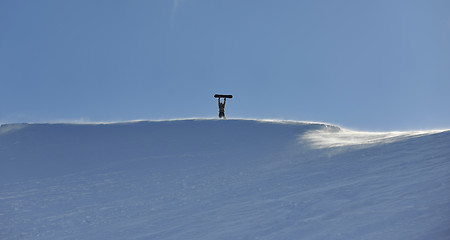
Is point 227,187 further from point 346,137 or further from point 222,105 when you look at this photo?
point 222,105

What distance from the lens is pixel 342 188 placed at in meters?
8.81

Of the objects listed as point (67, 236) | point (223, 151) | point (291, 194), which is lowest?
point (67, 236)

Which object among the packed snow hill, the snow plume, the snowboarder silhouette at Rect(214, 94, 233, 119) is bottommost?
the packed snow hill

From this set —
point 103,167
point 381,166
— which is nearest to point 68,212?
point 103,167

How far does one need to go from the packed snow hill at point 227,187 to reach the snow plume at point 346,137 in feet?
0.28

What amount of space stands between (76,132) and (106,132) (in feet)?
4.37

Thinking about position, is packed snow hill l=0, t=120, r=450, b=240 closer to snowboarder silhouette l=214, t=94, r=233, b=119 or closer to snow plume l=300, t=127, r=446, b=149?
snow plume l=300, t=127, r=446, b=149

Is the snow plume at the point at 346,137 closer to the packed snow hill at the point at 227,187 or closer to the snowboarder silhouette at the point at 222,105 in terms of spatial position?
the packed snow hill at the point at 227,187

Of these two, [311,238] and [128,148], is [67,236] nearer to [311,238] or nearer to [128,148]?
[311,238]

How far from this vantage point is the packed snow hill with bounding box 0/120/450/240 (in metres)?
7.27

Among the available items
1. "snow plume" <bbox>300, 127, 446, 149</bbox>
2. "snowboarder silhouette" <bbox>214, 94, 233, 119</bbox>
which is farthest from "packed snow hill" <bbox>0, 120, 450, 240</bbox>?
"snowboarder silhouette" <bbox>214, 94, 233, 119</bbox>

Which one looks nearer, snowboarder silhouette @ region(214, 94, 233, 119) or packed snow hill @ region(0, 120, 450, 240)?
packed snow hill @ region(0, 120, 450, 240)

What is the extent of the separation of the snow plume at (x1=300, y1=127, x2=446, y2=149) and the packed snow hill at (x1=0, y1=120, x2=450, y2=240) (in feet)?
0.28

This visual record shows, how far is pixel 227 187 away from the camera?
10.5 m
